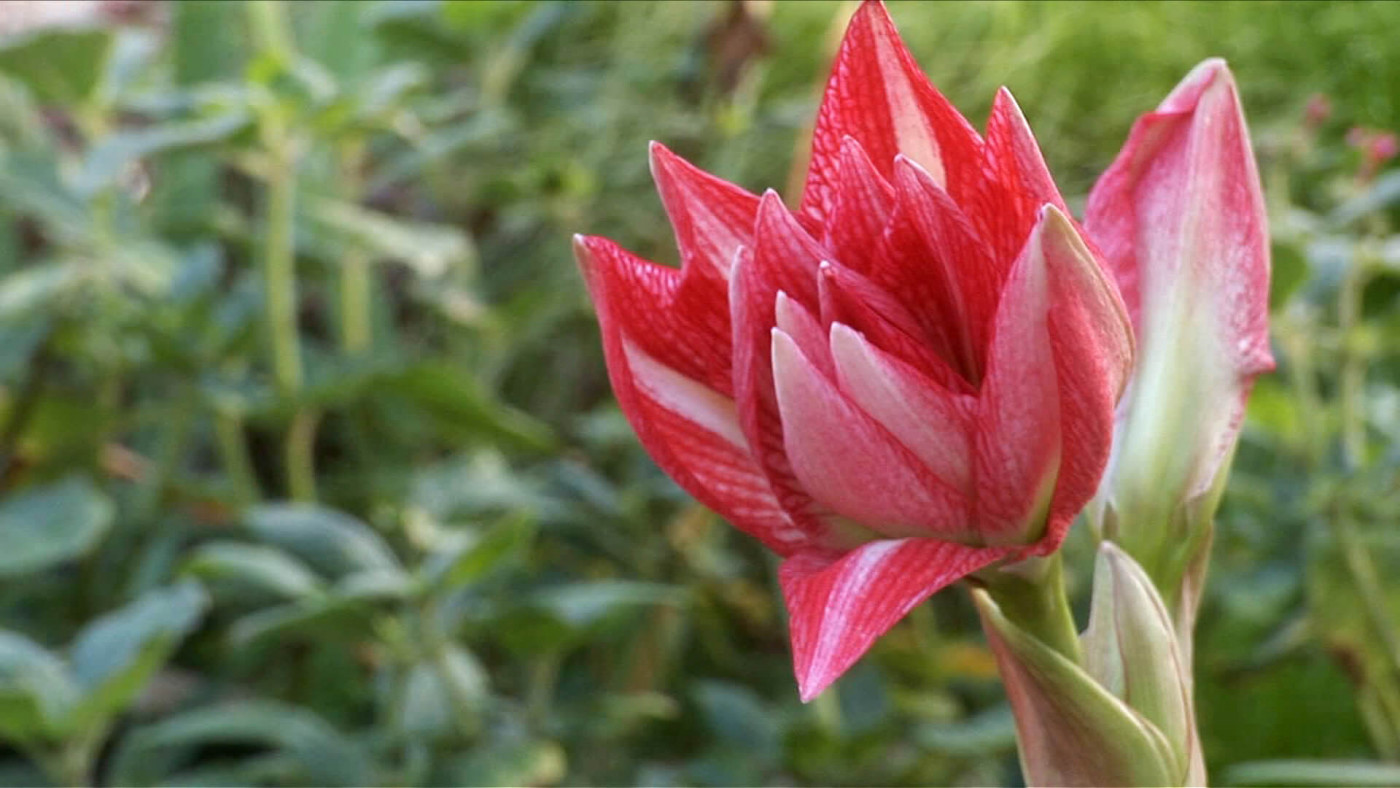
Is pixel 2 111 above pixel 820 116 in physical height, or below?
above

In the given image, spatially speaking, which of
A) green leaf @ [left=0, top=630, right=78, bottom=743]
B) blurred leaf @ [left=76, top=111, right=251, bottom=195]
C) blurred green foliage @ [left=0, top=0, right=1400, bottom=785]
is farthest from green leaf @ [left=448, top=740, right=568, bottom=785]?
blurred leaf @ [left=76, top=111, right=251, bottom=195]

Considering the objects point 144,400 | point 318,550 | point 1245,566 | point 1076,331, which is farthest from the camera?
point 144,400

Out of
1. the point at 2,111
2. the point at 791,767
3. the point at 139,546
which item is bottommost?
the point at 791,767

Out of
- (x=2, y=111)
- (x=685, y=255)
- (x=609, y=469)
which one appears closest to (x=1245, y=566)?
(x=609, y=469)

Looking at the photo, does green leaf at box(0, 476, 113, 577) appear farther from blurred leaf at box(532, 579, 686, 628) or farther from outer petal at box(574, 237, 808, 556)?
outer petal at box(574, 237, 808, 556)

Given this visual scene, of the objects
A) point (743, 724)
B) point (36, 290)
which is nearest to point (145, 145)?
point (36, 290)

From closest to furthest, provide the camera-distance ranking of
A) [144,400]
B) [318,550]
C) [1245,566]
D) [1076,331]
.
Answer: [1076,331] → [318,550] → [1245,566] → [144,400]

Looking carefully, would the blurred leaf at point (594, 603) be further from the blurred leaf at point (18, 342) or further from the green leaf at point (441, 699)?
the blurred leaf at point (18, 342)

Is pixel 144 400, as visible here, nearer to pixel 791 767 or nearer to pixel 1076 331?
pixel 791 767
